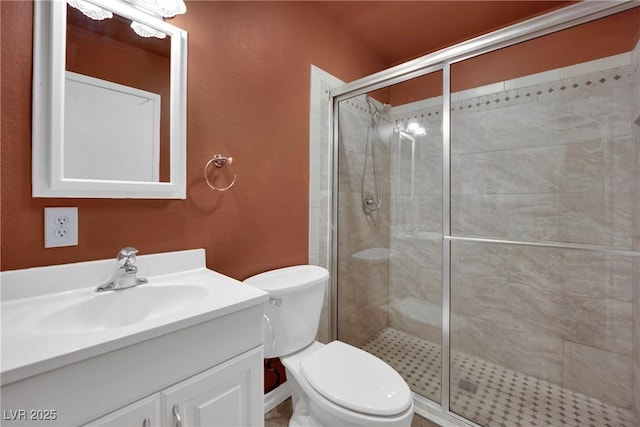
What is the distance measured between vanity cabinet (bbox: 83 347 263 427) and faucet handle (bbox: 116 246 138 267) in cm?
48

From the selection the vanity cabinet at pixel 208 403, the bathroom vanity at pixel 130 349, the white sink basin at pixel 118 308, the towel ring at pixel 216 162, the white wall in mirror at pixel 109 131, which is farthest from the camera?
the towel ring at pixel 216 162

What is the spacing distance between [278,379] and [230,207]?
41.0 inches

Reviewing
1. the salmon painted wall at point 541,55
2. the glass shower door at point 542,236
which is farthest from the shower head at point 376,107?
the glass shower door at point 542,236

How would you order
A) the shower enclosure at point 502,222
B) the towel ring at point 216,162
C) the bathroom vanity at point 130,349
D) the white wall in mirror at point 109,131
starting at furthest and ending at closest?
the shower enclosure at point 502,222 < the towel ring at point 216,162 < the white wall in mirror at point 109,131 < the bathroom vanity at point 130,349

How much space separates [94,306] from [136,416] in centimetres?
40

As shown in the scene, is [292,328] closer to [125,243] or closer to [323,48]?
[125,243]

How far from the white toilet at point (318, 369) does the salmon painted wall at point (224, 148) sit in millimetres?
275

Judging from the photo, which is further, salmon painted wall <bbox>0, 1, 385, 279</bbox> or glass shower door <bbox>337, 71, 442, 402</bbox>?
glass shower door <bbox>337, 71, 442, 402</bbox>

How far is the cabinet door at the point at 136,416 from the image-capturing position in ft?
2.09

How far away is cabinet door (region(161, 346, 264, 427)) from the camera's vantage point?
75 cm

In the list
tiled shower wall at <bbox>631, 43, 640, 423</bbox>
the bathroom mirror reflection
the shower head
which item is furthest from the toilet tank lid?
tiled shower wall at <bbox>631, 43, 640, 423</bbox>

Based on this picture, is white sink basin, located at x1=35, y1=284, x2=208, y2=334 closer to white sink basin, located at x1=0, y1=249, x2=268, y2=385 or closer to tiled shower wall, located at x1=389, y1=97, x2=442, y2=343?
white sink basin, located at x1=0, y1=249, x2=268, y2=385

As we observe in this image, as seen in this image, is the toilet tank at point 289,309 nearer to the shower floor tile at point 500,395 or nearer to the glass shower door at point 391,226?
the glass shower door at point 391,226

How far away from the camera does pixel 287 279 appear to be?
1.41 metres
